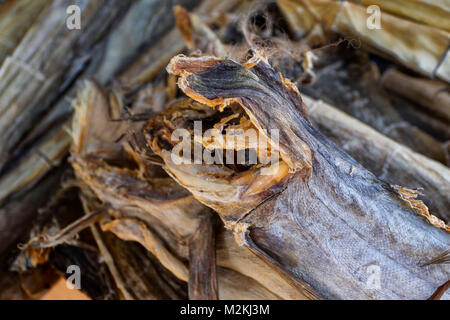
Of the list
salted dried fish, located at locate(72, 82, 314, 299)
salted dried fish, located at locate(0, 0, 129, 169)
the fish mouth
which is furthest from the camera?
salted dried fish, located at locate(0, 0, 129, 169)

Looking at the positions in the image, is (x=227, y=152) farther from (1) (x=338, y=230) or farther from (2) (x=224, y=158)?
(1) (x=338, y=230)

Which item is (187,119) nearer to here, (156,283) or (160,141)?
(160,141)

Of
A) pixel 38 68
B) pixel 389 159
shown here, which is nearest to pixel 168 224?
pixel 389 159

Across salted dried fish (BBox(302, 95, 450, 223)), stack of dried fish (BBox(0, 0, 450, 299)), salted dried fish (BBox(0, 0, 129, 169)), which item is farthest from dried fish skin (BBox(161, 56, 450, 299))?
salted dried fish (BBox(0, 0, 129, 169))

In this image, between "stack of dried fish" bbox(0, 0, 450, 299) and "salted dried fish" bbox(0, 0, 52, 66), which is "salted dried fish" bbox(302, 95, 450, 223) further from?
"salted dried fish" bbox(0, 0, 52, 66)

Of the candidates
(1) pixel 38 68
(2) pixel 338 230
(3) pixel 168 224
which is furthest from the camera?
(1) pixel 38 68

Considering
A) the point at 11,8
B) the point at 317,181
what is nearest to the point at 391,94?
the point at 317,181
